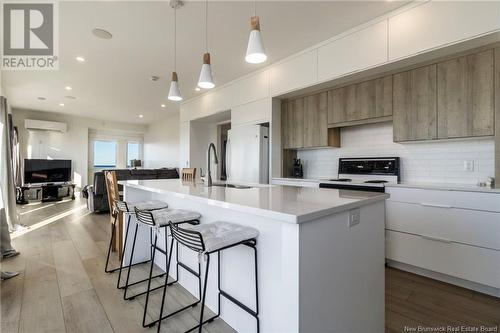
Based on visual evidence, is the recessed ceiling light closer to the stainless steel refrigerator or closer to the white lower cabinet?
the stainless steel refrigerator

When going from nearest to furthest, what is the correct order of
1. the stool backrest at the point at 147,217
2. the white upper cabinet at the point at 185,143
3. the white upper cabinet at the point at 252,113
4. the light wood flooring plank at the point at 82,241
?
the stool backrest at the point at 147,217
the light wood flooring plank at the point at 82,241
the white upper cabinet at the point at 252,113
the white upper cabinet at the point at 185,143

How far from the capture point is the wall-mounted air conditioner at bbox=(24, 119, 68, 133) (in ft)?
24.3

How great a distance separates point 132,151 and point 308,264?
10.3 metres

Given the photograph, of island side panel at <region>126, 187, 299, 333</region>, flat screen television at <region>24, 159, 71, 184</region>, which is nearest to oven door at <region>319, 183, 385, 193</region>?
island side panel at <region>126, 187, 299, 333</region>

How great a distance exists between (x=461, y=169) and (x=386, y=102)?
3.47 ft

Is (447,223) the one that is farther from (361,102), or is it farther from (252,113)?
(252,113)

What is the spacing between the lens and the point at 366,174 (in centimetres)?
328

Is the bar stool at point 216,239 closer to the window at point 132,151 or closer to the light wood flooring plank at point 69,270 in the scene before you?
the light wood flooring plank at point 69,270

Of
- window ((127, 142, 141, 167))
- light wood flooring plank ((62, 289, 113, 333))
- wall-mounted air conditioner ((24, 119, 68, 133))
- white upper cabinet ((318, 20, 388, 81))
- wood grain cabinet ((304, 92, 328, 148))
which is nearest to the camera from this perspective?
light wood flooring plank ((62, 289, 113, 333))

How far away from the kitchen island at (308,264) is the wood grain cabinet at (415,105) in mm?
1576

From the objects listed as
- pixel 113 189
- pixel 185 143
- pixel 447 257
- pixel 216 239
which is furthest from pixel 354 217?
pixel 185 143

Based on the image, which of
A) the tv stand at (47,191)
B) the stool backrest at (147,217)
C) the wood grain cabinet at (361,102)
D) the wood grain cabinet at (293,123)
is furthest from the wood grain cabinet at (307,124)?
the tv stand at (47,191)

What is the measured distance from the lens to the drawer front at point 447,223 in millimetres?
2051

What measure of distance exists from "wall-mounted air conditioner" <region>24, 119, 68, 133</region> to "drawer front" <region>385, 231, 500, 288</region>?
9470 millimetres
